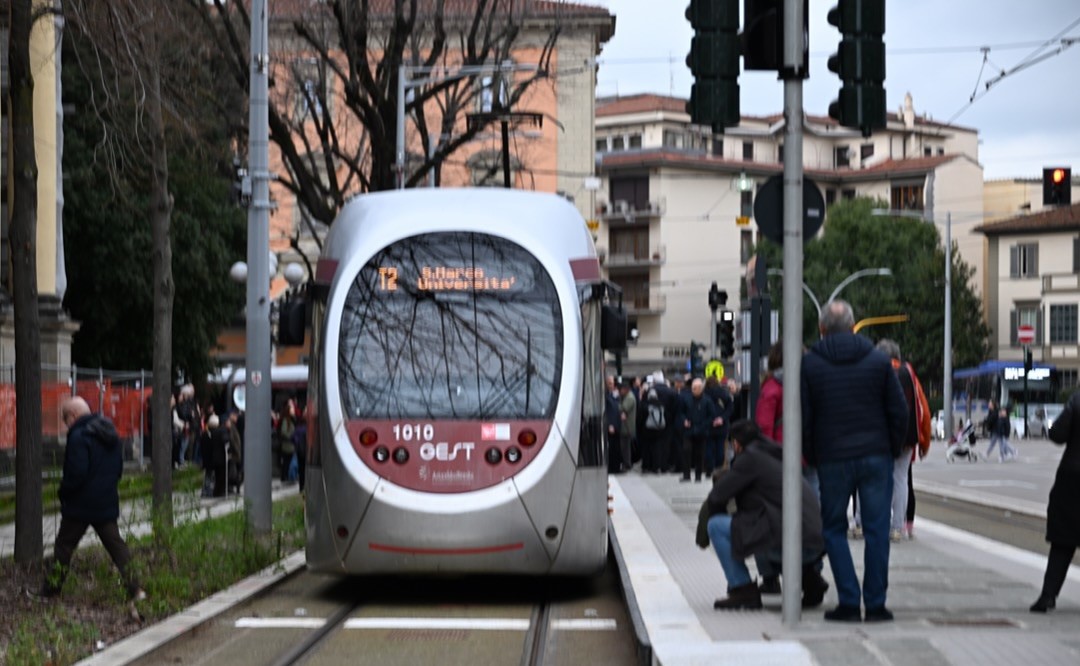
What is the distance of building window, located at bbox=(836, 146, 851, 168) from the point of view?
359 ft

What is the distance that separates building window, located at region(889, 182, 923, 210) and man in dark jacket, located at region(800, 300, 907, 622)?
94.9 m

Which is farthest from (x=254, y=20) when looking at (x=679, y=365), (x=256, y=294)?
(x=679, y=365)

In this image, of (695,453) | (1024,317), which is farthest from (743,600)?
(1024,317)

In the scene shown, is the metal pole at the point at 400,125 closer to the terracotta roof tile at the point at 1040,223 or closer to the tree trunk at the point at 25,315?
the tree trunk at the point at 25,315

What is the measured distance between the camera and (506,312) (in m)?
13.7

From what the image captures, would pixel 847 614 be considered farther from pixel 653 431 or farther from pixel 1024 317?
pixel 1024 317

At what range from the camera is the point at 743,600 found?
11367mm

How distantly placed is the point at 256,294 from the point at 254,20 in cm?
294

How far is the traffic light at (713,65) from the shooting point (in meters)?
9.91

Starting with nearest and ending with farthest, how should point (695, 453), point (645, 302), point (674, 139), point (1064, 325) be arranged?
point (695, 453) < point (1064, 325) < point (645, 302) < point (674, 139)

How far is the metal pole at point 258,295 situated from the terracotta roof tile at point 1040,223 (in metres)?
76.7

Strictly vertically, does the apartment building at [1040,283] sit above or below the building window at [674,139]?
below

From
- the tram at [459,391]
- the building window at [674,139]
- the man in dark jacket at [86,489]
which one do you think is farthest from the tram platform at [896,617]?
the building window at [674,139]

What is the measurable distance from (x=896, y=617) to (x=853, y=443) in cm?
116
